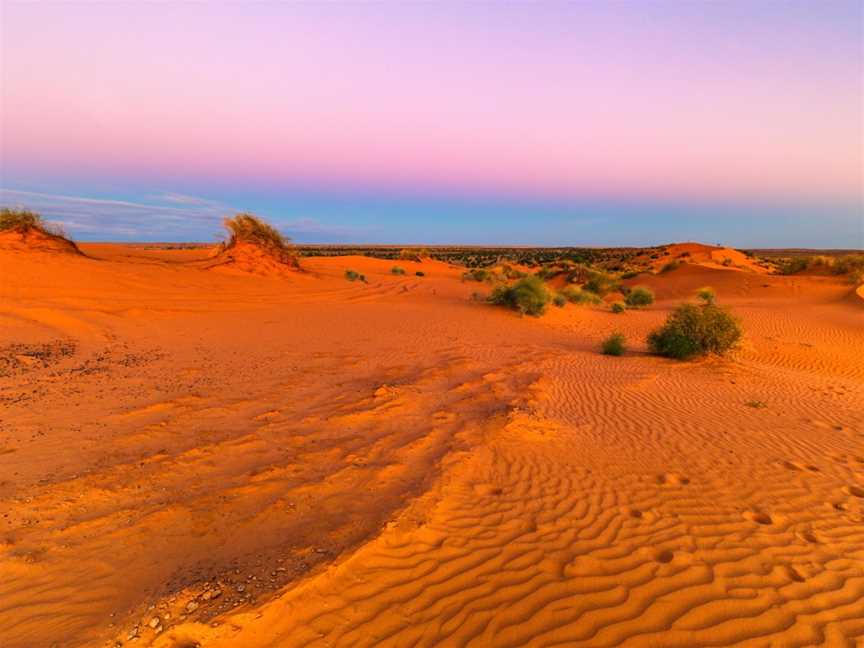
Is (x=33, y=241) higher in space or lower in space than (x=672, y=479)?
higher

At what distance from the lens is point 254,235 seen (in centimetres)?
2183

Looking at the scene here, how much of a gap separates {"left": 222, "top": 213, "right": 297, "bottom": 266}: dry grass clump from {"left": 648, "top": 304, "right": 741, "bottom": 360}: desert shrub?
17.2 meters

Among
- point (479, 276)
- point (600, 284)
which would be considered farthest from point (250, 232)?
point (600, 284)

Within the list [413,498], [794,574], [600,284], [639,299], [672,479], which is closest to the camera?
[794,574]

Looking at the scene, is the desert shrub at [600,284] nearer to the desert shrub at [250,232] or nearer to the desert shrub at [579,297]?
the desert shrub at [579,297]

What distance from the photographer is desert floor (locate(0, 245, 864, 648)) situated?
10.0 feet

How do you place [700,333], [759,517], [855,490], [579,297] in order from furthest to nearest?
[579,297], [700,333], [855,490], [759,517]

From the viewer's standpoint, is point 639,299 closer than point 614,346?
No

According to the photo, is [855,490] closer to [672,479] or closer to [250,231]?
[672,479]

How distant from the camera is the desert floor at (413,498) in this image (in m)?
3.05

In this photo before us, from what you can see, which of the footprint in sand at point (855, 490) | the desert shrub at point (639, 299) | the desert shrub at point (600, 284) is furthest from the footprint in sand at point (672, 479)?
the desert shrub at point (600, 284)

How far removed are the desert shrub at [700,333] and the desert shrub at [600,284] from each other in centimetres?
1494

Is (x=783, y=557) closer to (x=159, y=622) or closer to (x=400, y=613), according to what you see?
(x=400, y=613)

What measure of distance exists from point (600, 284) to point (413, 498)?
24397mm
